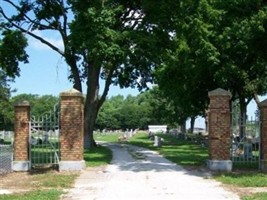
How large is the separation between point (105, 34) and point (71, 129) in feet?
29.6

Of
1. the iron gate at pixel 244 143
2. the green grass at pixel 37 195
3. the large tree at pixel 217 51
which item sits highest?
the large tree at pixel 217 51

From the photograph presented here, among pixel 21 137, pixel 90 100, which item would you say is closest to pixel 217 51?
pixel 90 100

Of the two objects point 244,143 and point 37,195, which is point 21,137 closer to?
point 37,195

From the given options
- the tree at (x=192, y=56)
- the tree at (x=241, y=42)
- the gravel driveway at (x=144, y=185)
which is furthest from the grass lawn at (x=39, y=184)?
the tree at (x=192, y=56)

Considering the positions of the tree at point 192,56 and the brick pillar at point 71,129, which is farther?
the tree at point 192,56

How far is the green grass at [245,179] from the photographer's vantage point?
15555 millimetres

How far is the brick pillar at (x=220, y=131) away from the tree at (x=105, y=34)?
884 centimetres

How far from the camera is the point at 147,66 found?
32.5 metres

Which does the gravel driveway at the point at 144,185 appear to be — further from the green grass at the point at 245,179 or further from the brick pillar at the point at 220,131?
the brick pillar at the point at 220,131

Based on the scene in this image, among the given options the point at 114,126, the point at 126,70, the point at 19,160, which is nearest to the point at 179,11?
the point at 126,70

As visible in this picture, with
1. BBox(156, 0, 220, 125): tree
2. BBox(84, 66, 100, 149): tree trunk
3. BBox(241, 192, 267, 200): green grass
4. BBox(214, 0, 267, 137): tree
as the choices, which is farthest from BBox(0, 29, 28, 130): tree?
BBox(241, 192, 267, 200): green grass

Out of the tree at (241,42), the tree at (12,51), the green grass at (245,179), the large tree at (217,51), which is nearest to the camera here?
the green grass at (245,179)

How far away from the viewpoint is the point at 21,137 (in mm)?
19844

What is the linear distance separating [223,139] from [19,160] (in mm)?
7778
